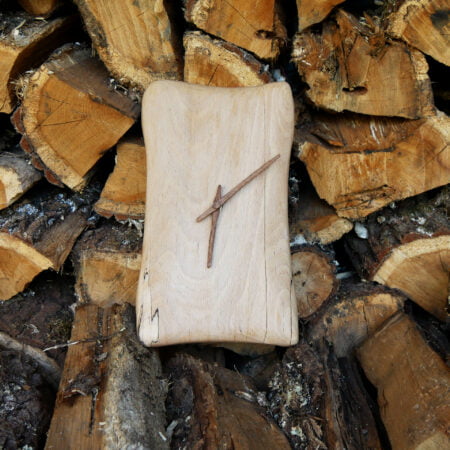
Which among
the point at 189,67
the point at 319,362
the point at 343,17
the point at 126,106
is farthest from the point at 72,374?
the point at 343,17

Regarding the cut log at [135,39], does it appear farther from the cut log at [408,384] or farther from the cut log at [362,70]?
the cut log at [408,384]

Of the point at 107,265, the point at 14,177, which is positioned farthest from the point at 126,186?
the point at 14,177

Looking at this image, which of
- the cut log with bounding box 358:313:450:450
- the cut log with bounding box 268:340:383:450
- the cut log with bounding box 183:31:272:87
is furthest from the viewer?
the cut log with bounding box 183:31:272:87

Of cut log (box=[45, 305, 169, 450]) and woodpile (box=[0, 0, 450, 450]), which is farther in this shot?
woodpile (box=[0, 0, 450, 450])

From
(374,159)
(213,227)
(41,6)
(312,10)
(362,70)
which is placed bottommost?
(213,227)

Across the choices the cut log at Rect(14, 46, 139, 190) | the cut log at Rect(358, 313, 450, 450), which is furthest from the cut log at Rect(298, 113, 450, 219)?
the cut log at Rect(14, 46, 139, 190)

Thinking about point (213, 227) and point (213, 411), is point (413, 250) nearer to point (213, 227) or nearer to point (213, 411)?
point (213, 227)

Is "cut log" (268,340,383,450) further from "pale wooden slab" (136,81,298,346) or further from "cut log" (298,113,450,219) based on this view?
"cut log" (298,113,450,219)

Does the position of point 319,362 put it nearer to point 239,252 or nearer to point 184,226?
point 239,252
